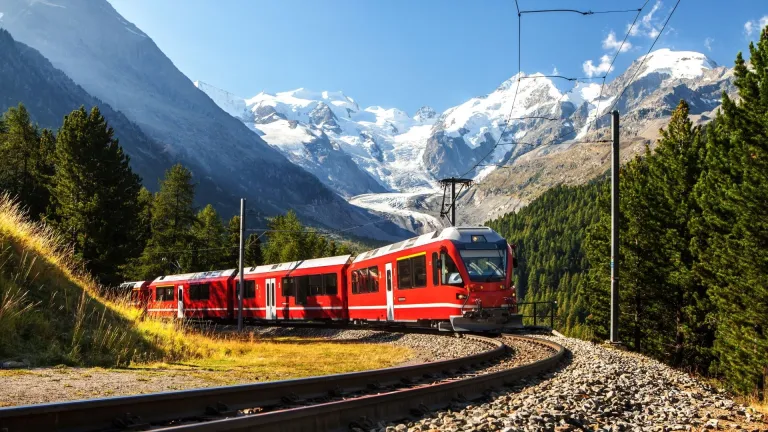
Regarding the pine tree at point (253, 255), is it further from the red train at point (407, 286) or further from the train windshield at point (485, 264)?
the train windshield at point (485, 264)

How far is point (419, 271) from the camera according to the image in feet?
74.6

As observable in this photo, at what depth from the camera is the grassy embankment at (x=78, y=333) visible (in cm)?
1079

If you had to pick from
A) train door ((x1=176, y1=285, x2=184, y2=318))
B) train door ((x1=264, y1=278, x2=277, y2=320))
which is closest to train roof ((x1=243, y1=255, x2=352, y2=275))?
train door ((x1=264, y1=278, x2=277, y2=320))

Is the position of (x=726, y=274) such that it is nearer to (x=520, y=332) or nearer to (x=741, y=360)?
(x=741, y=360)

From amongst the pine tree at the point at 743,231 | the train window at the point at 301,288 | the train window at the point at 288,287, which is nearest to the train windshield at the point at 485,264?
the pine tree at the point at 743,231

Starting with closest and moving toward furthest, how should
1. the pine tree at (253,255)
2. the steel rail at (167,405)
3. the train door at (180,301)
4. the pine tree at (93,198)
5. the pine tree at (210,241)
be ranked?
the steel rail at (167,405), the pine tree at (93,198), the train door at (180,301), the pine tree at (210,241), the pine tree at (253,255)

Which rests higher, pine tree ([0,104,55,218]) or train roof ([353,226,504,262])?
pine tree ([0,104,55,218])

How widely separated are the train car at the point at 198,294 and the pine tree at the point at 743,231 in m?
27.9

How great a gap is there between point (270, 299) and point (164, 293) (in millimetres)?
14017

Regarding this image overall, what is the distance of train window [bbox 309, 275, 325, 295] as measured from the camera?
32531mm

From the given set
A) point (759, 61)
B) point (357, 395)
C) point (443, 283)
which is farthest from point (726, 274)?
point (357, 395)

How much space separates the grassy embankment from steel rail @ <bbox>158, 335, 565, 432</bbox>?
400 centimetres

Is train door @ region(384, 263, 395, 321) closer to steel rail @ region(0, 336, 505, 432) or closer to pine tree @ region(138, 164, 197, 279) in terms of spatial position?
steel rail @ region(0, 336, 505, 432)

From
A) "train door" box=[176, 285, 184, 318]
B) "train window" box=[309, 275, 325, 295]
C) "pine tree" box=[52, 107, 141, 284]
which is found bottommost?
"train door" box=[176, 285, 184, 318]
